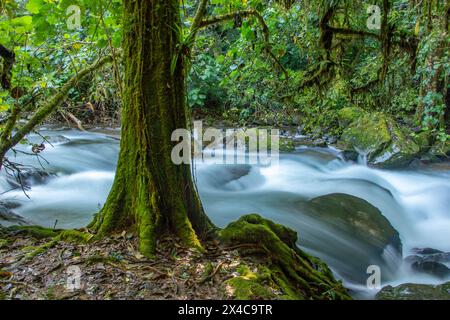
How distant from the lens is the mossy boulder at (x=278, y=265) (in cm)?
273

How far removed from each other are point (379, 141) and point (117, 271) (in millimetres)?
7628

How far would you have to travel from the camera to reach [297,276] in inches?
119

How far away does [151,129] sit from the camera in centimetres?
301

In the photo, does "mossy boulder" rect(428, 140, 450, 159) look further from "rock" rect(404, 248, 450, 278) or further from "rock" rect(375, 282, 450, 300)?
"rock" rect(375, 282, 450, 300)

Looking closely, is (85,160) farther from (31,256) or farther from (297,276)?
(297,276)

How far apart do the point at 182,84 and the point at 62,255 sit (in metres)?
1.67

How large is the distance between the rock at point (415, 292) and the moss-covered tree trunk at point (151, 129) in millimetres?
2352

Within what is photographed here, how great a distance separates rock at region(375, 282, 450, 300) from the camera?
397cm

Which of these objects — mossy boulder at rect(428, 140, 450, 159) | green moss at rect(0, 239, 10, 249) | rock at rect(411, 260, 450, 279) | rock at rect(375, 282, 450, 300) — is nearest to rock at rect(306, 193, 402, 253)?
rock at rect(411, 260, 450, 279)

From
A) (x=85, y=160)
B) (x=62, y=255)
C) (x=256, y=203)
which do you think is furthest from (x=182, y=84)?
(x=85, y=160)

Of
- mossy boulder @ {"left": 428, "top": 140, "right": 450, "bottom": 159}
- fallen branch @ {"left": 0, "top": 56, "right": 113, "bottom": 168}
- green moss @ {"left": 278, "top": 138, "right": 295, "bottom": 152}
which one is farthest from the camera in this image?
green moss @ {"left": 278, "top": 138, "right": 295, "bottom": 152}

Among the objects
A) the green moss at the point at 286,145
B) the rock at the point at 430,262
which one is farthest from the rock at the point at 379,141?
the rock at the point at 430,262

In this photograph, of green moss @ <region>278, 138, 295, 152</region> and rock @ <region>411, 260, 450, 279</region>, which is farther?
green moss @ <region>278, 138, 295, 152</region>

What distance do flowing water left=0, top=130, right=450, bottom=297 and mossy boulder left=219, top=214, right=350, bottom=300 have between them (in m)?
1.13
